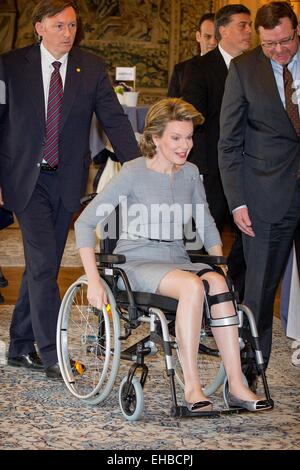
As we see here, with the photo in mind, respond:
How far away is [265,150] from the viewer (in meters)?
3.92

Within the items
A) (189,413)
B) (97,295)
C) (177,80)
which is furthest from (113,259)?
(177,80)

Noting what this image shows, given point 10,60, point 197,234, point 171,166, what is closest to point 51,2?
point 10,60

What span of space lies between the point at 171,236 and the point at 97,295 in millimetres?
411

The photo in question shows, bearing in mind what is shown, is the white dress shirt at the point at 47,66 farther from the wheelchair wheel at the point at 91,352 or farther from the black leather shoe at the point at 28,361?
the black leather shoe at the point at 28,361

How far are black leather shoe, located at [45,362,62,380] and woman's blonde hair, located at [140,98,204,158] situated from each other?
1010 millimetres

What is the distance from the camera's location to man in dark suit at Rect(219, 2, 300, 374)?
3.87 meters

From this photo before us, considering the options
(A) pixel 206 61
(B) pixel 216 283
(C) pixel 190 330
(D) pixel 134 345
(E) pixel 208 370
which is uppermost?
(A) pixel 206 61

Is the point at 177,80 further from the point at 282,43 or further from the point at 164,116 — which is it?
the point at 164,116

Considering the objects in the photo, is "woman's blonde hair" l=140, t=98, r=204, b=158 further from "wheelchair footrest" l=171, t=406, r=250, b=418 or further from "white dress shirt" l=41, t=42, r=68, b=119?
"wheelchair footrest" l=171, t=406, r=250, b=418

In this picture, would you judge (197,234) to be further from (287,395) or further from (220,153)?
(287,395)

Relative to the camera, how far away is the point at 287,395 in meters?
3.95

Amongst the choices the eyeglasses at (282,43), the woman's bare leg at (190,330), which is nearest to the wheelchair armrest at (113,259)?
the woman's bare leg at (190,330)

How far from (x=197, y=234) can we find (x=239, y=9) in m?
1.63

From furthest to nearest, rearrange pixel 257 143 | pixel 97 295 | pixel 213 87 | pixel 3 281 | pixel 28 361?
1. pixel 3 281
2. pixel 213 87
3. pixel 28 361
4. pixel 257 143
5. pixel 97 295
